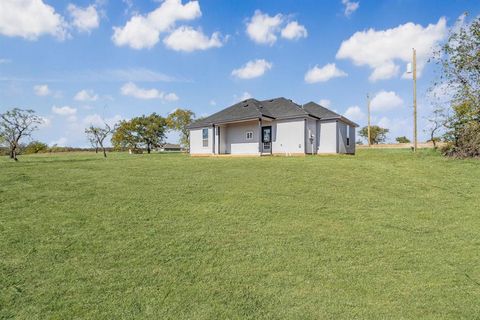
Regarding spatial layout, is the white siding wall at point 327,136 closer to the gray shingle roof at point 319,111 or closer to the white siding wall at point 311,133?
the white siding wall at point 311,133

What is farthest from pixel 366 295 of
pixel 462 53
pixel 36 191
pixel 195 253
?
pixel 462 53

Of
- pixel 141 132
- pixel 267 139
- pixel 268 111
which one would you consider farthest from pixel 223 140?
pixel 141 132

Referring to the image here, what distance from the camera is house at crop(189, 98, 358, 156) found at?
813 inches

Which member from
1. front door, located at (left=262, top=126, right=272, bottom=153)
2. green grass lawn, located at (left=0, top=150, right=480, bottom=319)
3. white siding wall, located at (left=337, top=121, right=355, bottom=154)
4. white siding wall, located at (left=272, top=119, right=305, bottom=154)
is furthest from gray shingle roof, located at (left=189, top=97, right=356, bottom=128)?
green grass lawn, located at (left=0, top=150, right=480, bottom=319)

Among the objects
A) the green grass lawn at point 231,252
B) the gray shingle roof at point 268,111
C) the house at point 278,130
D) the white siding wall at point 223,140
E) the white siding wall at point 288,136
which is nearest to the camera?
the green grass lawn at point 231,252

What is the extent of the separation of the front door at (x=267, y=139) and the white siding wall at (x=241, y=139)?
463mm

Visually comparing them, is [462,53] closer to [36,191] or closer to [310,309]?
[310,309]

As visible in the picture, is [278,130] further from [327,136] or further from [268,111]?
[327,136]

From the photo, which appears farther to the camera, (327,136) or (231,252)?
(327,136)

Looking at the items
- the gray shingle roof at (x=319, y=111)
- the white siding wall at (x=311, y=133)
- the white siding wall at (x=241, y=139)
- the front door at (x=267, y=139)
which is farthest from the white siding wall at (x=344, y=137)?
the white siding wall at (x=241, y=139)

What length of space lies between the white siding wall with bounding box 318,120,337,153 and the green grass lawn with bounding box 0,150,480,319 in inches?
516

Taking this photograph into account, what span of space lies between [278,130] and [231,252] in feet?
57.3

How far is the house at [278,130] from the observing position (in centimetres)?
2064

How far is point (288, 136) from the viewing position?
20.9m
